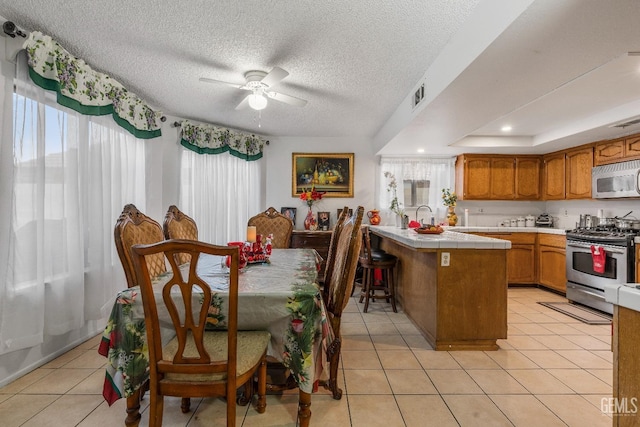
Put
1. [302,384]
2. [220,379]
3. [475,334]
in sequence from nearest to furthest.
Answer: [220,379] → [302,384] → [475,334]

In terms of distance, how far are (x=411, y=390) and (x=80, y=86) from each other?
3329 mm

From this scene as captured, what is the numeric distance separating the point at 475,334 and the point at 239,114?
3.57m

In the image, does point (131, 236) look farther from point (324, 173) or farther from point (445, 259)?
point (324, 173)

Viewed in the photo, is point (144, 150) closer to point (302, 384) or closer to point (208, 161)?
point (208, 161)

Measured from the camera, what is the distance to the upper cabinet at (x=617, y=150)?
3.50 metres

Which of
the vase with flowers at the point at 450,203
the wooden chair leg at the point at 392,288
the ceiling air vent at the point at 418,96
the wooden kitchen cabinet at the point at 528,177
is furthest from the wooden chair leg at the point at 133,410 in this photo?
the wooden kitchen cabinet at the point at 528,177

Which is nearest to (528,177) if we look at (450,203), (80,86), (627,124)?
(450,203)

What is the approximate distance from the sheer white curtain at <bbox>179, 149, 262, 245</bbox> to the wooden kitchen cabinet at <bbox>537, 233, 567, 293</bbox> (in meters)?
4.35

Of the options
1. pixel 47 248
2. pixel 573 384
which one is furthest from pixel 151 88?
pixel 573 384

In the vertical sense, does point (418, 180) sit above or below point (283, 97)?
below

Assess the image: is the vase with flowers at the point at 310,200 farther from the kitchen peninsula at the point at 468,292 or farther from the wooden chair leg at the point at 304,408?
the wooden chair leg at the point at 304,408

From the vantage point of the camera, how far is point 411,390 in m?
1.99

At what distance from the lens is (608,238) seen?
341cm

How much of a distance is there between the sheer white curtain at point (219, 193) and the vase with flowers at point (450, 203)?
3.07m
